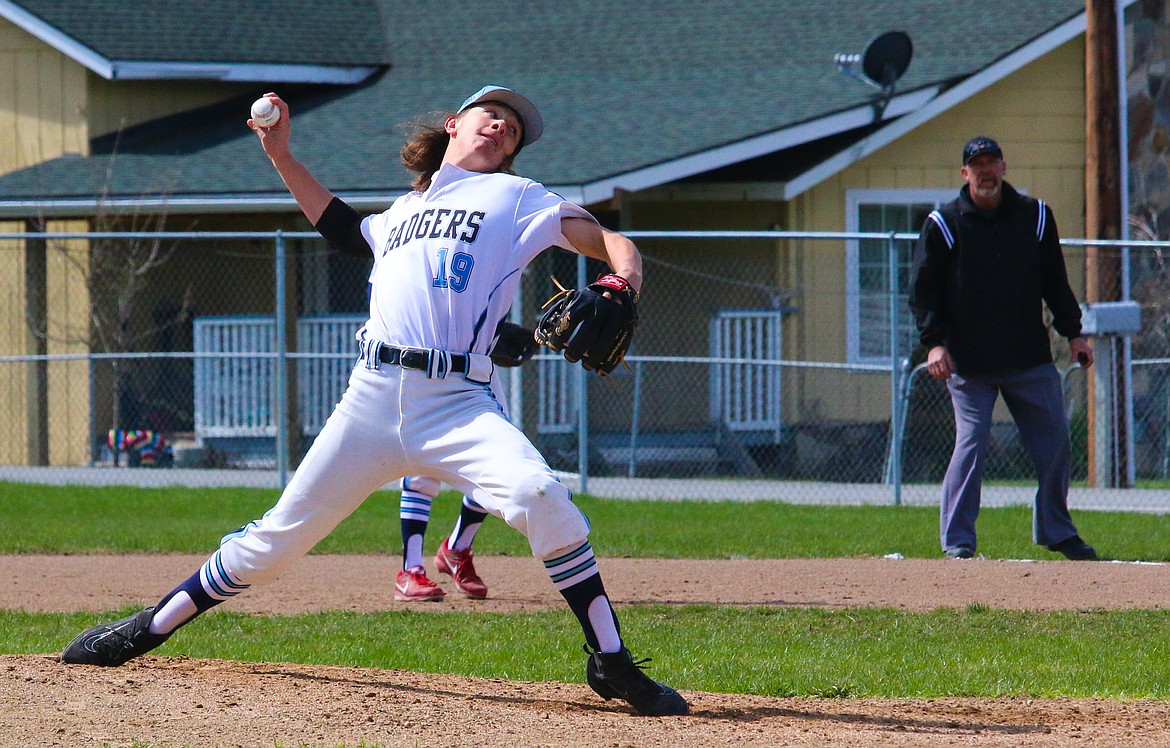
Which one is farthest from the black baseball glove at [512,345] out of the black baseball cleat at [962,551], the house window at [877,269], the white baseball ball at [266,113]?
the house window at [877,269]

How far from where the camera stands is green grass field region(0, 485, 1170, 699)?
5.30 metres

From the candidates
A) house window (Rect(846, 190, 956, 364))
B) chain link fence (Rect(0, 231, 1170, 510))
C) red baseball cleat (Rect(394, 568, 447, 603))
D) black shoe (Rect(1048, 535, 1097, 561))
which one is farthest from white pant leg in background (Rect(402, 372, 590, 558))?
house window (Rect(846, 190, 956, 364))

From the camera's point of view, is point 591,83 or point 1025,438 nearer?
point 1025,438

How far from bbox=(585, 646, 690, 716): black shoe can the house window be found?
9.16 m

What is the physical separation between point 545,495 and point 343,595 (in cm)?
319

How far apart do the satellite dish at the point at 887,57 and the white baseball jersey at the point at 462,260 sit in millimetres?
9710

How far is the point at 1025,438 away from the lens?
8086 millimetres

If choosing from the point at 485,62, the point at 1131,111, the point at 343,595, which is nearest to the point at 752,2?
the point at 485,62

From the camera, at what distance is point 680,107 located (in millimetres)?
15078

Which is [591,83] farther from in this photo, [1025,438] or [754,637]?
[754,637]

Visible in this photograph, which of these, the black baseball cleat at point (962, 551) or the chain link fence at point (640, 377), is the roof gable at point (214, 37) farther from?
the black baseball cleat at point (962, 551)

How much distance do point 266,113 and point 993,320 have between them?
4341mm

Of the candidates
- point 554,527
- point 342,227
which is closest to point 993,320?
point 342,227

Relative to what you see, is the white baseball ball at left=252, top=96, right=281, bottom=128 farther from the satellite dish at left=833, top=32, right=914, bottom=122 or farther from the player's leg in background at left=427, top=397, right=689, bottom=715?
the satellite dish at left=833, top=32, right=914, bottom=122
